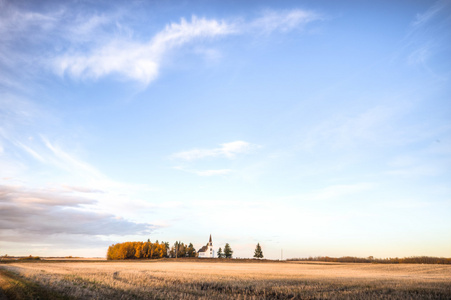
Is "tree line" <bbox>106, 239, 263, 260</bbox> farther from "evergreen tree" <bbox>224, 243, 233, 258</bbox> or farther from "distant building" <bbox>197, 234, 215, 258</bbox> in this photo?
"distant building" <bbox>197, 234, 215, 258</bbox>

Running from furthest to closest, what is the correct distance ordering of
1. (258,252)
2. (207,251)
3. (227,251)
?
1. (207,251)
2. (227,251)
3. (258,252)

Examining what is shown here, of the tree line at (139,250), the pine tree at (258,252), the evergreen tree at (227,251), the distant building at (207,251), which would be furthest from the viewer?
the distant building at (207,251)

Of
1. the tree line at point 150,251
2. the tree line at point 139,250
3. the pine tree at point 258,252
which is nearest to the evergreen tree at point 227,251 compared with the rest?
the tree line at point 150,251

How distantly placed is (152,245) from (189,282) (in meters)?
135

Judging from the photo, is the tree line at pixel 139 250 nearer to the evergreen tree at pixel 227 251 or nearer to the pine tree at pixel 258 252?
the evergreen tree at pixel 227 251

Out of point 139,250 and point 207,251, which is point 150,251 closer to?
point 139,250

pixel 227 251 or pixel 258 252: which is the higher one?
pixel 258 252

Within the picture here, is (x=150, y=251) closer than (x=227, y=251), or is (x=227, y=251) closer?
(x=150, y=251)

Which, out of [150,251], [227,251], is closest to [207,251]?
[227,251]

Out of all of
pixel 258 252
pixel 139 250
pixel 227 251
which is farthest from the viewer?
pixel 227 251

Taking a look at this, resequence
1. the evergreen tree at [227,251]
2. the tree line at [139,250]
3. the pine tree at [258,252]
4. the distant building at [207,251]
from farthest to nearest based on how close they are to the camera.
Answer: the distant building at [207,251], the evergreen tree at [227,251], the pine tree at [258,252], the tree line at [139,250]

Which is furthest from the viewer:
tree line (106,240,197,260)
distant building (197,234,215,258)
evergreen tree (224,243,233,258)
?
distant building (197,234,215,258)

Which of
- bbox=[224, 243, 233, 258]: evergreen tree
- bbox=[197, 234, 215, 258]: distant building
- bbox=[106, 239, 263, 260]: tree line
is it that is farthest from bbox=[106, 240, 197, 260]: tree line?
bbox=[197, 234, 215, 258]: distant building

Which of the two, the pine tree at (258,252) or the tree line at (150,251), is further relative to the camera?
the pine tree at (258,252)
